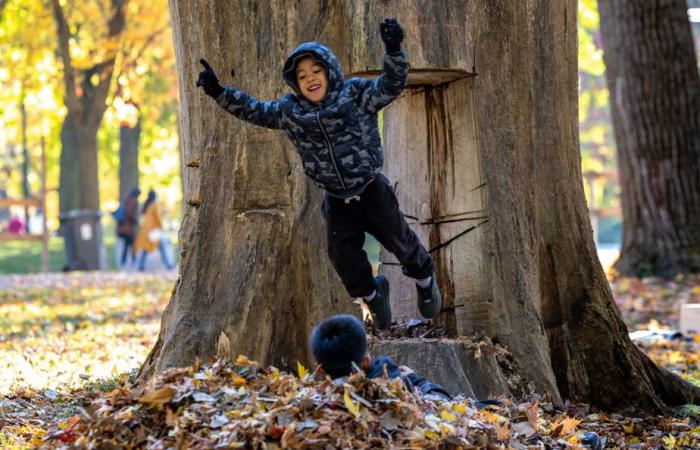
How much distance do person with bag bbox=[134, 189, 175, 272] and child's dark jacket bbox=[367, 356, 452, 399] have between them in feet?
63.0

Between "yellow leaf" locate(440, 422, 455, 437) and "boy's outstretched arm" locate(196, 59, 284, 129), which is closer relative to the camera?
"yellow leaf" locate(440, 422, 455, 437)

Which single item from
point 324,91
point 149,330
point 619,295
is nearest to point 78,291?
point 149,330

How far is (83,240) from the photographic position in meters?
25.3

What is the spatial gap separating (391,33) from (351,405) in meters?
1.74

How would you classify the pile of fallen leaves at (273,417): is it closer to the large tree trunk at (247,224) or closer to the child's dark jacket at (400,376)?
the child's dark jacket at (400,376)

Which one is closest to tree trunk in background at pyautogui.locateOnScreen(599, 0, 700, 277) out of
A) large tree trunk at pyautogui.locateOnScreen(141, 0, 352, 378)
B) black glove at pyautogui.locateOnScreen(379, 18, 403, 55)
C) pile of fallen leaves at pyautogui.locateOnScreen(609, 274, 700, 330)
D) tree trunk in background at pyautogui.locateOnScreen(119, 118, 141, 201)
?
pile of fallen leaves at pyautogui.locateOnScreen(609, 274, 700, 330)

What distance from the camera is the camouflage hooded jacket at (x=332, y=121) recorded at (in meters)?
5.55

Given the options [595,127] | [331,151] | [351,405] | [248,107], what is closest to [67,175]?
[248,107]

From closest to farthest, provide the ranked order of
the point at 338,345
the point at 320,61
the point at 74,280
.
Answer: the point at 338,345 → the point at 320,61 → the point at 74,280

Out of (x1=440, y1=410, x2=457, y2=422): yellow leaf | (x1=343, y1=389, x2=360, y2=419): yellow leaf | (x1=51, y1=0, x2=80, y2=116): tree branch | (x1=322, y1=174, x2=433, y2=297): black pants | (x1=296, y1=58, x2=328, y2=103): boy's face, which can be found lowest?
(x1=440, y1=410, x2=457, y2=422): yellow leaf

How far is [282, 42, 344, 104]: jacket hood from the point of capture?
17.8 ft

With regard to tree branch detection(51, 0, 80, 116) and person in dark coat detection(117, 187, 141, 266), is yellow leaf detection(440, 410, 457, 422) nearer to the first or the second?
tree branch detection(51, 0, 80, 116)

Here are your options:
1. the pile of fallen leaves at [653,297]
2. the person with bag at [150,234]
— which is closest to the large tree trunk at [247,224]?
the pile of fallen leaves at [653,297]

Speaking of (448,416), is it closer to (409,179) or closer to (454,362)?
(454,362)
